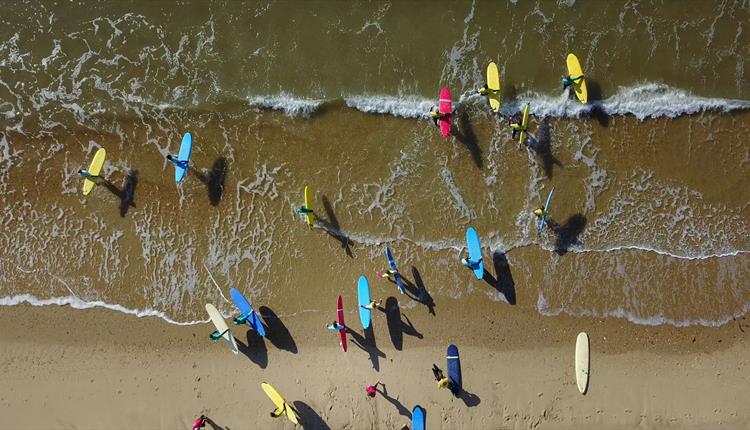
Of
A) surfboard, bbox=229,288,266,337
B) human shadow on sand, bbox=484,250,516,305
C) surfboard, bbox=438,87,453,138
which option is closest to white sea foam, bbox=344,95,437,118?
surfboard, bbox=438,87,453,138

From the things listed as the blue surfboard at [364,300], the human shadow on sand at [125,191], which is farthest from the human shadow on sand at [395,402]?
the human shadow on sand at [125,191]

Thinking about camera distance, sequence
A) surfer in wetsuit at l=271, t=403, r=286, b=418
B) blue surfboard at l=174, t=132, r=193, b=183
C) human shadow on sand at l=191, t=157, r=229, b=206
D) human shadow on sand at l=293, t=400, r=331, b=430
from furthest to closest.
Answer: human shadow on sand at l=191, t=157, r=229, b=206 < blue surfboard at l=174, t=132, r=193, b=183 < human shadow on sand at l=293, t=400, r=331, b=430 < surfer in wetsuit at l=271, t=403, r=286, b=418

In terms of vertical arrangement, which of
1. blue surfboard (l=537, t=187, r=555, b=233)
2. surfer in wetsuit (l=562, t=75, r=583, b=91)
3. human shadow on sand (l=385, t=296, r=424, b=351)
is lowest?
human shadow on sand (l=385, t=296, r=424, b=351)

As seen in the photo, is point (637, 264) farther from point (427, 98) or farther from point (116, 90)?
point (116, 90)

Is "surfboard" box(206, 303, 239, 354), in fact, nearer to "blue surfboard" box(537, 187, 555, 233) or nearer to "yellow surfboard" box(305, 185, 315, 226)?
"yellow surfboard" box(305, 185, 315, 226)

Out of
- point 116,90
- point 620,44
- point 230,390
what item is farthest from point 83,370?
point 620,44

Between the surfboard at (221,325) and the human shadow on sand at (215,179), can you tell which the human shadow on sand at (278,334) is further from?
the human shadow on sand at (215,179)

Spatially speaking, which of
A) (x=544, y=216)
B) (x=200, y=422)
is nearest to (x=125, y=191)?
(x=200, y=422)

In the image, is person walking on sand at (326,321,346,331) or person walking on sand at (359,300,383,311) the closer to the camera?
person walking on sand at (326,321,346,331)
